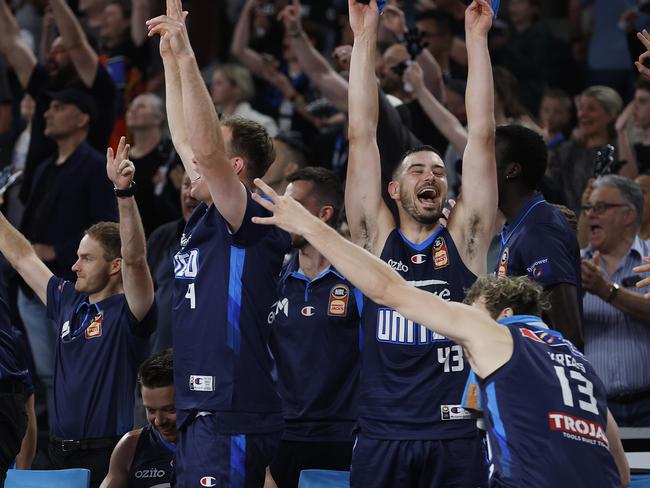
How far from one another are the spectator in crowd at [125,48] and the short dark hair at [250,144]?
5.76 m

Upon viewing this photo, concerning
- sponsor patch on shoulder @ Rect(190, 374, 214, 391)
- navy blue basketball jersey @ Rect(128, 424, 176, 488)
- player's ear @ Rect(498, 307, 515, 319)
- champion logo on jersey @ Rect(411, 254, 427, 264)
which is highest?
champion logo on jersey @ Rect(411, 254, 427, 264)

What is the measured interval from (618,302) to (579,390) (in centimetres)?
272

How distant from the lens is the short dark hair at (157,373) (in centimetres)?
672

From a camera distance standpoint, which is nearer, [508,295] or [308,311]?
[508,295]

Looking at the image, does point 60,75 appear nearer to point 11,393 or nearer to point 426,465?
point 11,393

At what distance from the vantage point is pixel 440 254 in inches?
241

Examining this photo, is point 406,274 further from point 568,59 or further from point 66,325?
point 568,59

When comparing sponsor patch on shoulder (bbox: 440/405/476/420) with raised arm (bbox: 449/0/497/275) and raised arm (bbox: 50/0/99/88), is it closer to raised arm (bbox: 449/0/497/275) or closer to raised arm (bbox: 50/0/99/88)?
raised arm (bbox: 449/0/497/275)

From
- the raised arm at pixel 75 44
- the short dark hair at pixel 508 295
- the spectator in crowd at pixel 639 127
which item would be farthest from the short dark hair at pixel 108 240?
the spectator in crowd at pixel 639 127

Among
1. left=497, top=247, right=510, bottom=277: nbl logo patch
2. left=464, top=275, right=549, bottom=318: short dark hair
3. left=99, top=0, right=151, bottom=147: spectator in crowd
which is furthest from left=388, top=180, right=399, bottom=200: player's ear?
left=99, top=0, right=151, bottom=147: spectator in crowd

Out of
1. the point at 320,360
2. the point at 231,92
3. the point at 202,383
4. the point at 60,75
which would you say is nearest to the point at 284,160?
the point at 231,92

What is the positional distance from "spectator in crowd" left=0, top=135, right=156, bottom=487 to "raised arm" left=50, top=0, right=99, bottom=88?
2.93 metres

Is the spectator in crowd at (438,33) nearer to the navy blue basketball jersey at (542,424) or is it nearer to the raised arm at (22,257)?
the raised arm at (22,257)

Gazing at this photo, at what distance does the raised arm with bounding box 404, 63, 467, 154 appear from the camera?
28.9ft
